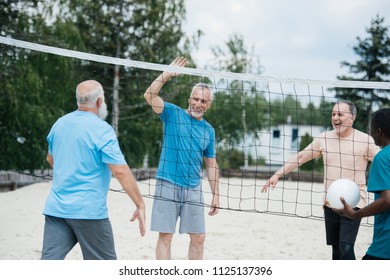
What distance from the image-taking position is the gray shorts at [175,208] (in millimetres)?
4699

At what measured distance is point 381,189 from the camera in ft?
11.0

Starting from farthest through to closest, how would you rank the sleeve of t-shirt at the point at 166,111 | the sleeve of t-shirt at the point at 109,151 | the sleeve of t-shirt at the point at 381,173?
the sleeve of t-shirt at the point at 166,111, the sleeve of t-shirt at the point at 109,151, the sleeve of t-shirt at the point at 381,173

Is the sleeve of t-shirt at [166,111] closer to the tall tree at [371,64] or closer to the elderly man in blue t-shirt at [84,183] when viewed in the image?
the elderly man in blue t-shirt at [84,183]

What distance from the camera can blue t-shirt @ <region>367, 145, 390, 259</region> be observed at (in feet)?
11.0

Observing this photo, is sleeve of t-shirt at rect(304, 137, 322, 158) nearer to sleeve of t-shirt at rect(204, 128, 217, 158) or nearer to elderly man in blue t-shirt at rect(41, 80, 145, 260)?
sleeve of t-shirt at rect(204, 128, 217, 158)

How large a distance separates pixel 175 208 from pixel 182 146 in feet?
1.68

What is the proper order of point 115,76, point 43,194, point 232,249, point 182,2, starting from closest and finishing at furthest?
1. point 232,249
2. point 43,194
3. point 115,76
4. point 182,2

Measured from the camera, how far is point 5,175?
13.6 metres

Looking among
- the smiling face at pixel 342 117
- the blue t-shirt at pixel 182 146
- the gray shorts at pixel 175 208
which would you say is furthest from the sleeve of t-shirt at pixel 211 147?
the smiling face at pixel 342 117

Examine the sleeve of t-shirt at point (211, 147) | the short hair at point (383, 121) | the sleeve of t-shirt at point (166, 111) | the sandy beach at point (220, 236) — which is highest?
the sleeve of t-shirt at point (166, 111)

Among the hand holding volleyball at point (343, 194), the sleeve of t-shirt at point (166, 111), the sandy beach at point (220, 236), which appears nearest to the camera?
the hand holding volleyball at point (343, 194)
